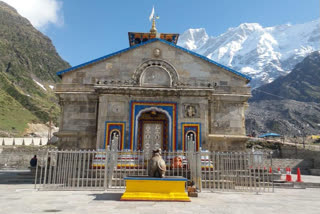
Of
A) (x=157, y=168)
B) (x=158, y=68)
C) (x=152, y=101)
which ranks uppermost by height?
(x=158, y=68)

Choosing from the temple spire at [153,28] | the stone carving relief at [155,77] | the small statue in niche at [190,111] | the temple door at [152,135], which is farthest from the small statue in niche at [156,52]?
the temple spire at [153,28]

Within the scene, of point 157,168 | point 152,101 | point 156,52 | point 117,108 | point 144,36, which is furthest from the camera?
point 144,36

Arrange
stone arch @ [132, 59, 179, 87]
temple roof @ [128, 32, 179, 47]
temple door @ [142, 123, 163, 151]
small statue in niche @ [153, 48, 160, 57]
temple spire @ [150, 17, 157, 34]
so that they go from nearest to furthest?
temple door @ [142, 123, 163, 151]
stone arch @ [132, 59, 179, 87]
small statue in niche @ [153, 48, 160, 57]
temple spire @ [150, 17, 157, 34]
temple roof @ [128, 32, 179, 47]

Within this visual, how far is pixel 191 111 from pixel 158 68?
4.17 m

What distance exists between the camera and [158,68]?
66.9 feet

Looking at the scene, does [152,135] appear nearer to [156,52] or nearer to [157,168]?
[156,52]

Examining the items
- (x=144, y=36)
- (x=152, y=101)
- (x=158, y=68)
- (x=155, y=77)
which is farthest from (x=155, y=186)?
(x=144, y=36)

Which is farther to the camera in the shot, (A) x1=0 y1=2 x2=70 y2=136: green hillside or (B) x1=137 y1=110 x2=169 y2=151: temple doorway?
(A) x1=0 y1=2 x2=70 y2=136: green hillside

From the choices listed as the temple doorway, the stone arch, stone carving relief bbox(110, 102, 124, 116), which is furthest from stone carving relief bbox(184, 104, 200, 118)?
stone carving relief bbox(110, 102, 124, 116)

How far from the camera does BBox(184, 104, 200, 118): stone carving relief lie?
19.3 m

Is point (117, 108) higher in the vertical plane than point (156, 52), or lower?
lower

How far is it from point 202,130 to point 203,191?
249 inches

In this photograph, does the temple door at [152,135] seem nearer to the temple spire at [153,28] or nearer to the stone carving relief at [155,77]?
the stone carving relief at [155,77]

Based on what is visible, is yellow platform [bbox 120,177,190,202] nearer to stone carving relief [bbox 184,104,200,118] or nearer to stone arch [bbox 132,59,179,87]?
stone carving relief [bbox 184,104,200,118]
